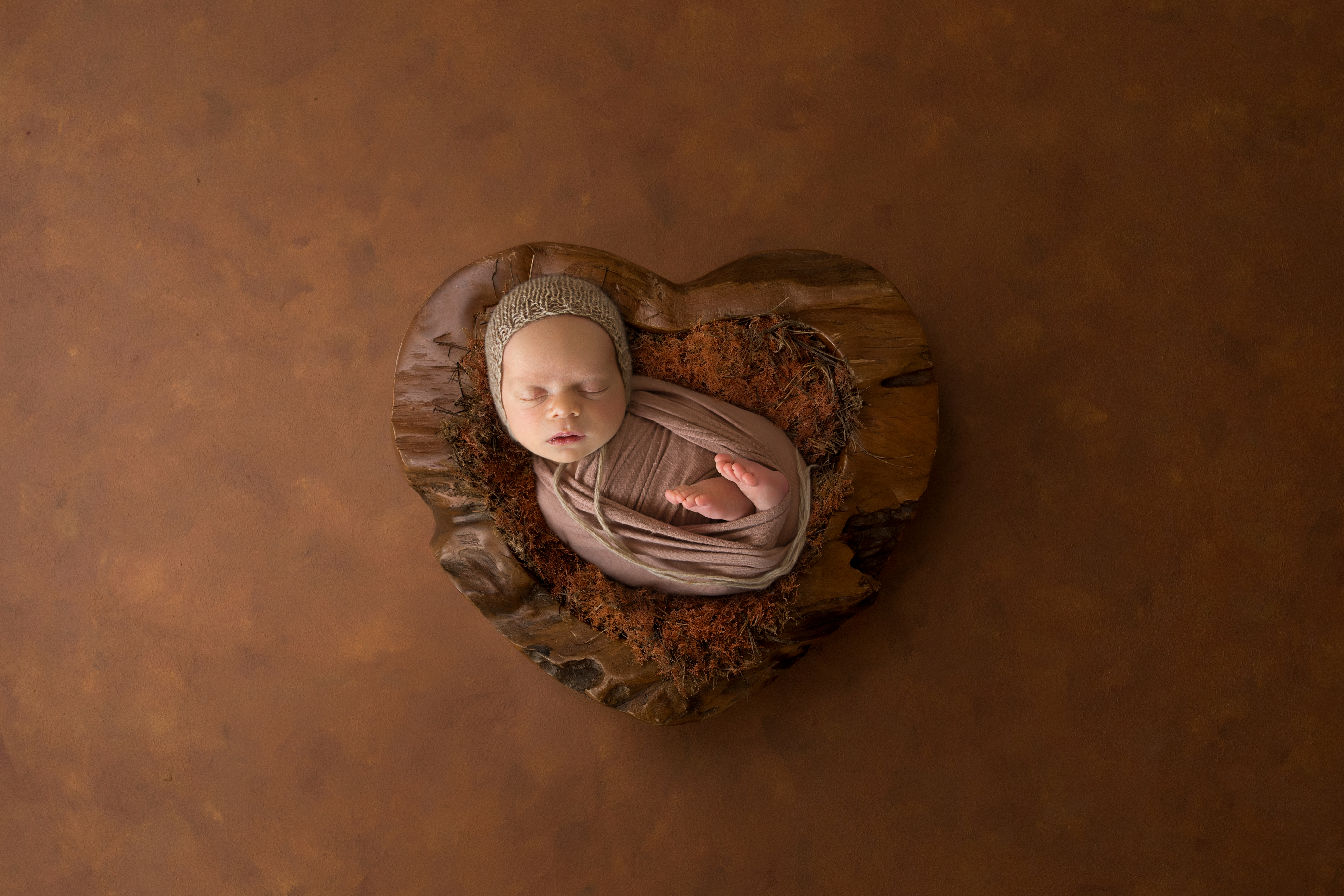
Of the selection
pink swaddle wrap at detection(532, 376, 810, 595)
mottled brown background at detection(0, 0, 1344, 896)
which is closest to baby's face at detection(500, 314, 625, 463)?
pink swaddle wrap at detection(532, 376, 810, 595)

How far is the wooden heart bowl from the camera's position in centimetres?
196

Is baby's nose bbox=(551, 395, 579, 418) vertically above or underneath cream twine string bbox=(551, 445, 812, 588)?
above

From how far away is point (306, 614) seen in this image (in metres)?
2.61

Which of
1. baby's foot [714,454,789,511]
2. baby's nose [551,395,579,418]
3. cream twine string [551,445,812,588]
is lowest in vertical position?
cream twine string [551,445,812,588]

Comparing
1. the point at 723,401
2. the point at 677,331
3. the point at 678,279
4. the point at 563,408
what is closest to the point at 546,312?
the point at 563,408

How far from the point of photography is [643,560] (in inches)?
78.0

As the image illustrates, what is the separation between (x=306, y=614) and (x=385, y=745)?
47 centimetres

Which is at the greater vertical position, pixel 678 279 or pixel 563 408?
pixel 678 279

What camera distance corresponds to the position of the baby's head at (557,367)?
6.03ft

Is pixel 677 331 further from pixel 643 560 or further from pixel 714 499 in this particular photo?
pixel 643 560

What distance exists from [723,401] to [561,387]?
18.3 inches

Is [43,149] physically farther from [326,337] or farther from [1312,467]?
[1312,467]

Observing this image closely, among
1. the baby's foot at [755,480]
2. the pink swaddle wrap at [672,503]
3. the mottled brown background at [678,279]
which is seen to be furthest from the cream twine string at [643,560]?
the mottled brown background at [678,279]

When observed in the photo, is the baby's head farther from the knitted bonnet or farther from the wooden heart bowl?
the wooden heart bowl
